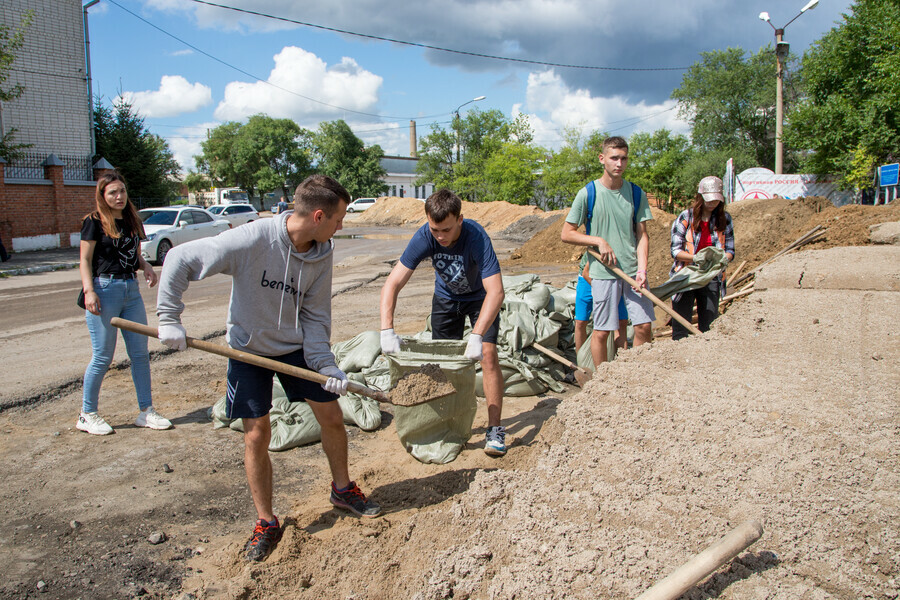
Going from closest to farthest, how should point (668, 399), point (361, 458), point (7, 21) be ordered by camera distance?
point (668, 399) < point (361, 458) < point (7, 21)

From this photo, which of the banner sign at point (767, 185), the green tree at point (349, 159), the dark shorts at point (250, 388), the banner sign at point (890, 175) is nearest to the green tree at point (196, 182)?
the green tree at point (349, 159)

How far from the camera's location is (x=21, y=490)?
3.22m

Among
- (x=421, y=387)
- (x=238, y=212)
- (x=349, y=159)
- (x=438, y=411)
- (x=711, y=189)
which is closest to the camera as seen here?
(x=421, y=387)

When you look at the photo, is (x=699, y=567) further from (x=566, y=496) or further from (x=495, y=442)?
(x=495, y=442)

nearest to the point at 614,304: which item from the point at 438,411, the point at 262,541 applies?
the point at 438,411

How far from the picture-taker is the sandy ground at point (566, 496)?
2.00 meters

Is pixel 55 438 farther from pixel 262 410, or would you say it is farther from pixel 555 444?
pixel 555 444

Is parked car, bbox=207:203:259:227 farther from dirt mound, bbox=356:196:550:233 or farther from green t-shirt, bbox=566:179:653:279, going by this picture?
green t-shirt, bbox=566:179:653:279

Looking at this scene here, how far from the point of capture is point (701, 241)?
489 centimetres

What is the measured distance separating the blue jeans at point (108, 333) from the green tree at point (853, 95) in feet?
71.4

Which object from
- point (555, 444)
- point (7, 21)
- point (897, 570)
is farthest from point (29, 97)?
point (897, 570)

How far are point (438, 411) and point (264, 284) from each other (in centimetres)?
137

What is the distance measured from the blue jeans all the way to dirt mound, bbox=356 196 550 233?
893 inches

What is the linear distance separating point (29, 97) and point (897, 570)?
85.5ft
